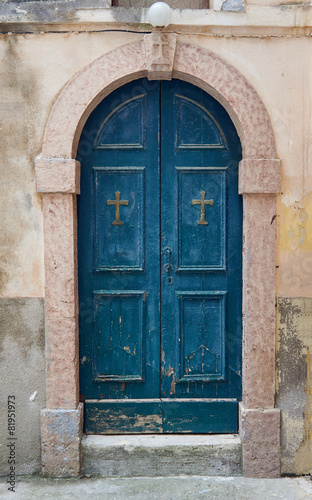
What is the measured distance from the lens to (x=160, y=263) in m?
A: 3.54

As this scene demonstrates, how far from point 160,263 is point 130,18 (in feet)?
6.10

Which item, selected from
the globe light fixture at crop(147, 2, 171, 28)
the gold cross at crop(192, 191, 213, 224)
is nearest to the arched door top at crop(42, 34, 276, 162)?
the globe light fixture at crop(147, 2, 171, 28)

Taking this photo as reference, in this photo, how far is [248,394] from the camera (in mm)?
3436

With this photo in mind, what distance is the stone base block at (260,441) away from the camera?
341 centimetres

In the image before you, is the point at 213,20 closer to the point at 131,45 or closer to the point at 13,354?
the point at 131,45

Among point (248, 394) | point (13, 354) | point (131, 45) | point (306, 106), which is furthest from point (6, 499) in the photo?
point (306, 106)

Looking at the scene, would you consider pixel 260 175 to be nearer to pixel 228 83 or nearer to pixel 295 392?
pixel 228 83

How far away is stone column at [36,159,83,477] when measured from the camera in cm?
338

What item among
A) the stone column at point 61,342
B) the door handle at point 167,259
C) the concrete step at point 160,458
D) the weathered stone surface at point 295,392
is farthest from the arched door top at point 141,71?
the concrete step at point 160,458

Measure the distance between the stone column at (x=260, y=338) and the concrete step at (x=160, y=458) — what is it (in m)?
0.14

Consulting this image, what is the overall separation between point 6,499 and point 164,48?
347 cm

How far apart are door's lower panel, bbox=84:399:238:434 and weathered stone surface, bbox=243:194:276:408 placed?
267 mm

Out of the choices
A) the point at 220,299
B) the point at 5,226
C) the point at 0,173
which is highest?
the point at 0,173

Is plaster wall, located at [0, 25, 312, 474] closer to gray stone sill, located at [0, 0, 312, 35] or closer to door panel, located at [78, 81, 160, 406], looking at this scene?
gray stone sill, located at [0, 0, 312, 35]
